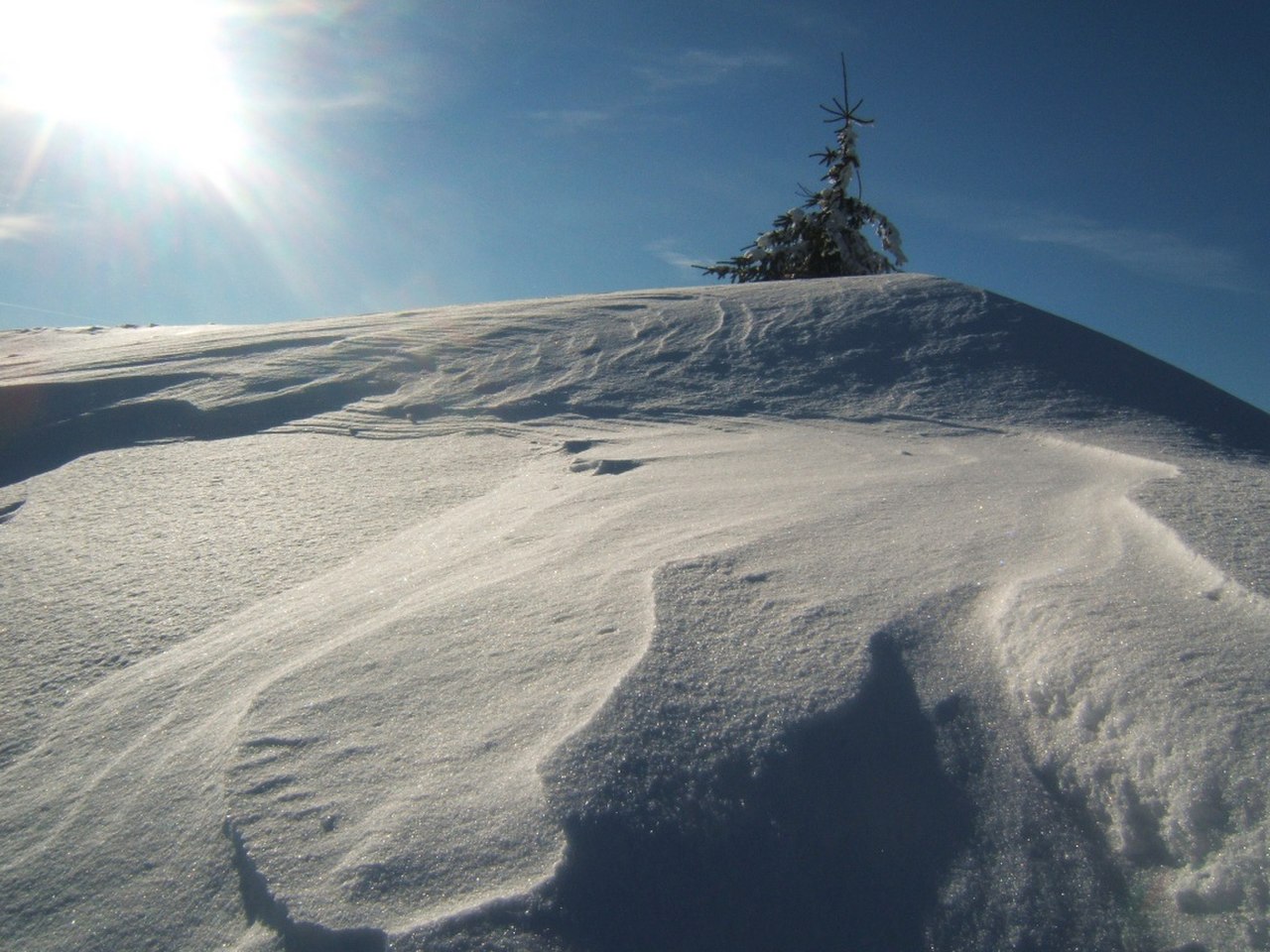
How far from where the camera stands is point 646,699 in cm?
123

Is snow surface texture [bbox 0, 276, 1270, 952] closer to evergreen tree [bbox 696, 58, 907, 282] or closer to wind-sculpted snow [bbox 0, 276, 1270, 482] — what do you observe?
wind-sculpted snow [bbox 0, 276, 1270, 482]

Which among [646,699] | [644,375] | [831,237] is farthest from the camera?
[831,237]

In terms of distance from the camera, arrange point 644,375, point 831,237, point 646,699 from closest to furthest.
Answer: point 646,699, point 644,375, point 831,237

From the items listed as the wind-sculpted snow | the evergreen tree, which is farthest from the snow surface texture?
the evergreen tree

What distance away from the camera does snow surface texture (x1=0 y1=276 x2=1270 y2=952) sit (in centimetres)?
99

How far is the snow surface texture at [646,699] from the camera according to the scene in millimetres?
991

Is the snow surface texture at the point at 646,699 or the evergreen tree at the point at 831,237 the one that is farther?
the evergreen tree at the point at 831,237

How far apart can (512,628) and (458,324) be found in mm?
3218

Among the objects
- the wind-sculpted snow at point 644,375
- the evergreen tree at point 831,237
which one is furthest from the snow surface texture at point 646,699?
the evergreen tree at point 831,237

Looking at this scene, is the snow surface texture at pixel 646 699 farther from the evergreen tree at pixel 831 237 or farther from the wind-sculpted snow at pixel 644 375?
the evergreen tree at pixel 831 237

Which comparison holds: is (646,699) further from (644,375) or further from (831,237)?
(831,237)

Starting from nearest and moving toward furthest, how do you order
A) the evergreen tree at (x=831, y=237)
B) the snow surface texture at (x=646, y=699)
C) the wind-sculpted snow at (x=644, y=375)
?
the snow surface texture at (x=646, y=699) → the wind-sculpted snow at (x=644, y=375) → the evergreen tree at (x=831, y=237)

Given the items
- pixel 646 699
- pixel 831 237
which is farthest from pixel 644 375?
pixel 831 237

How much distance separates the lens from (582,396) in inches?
132
